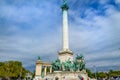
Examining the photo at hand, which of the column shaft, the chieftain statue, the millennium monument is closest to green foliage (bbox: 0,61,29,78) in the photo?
the millennium monument

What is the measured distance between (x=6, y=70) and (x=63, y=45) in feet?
107

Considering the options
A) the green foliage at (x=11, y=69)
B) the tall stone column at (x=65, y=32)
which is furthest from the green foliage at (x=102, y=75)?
the tall stone column at (x=65, y=32)

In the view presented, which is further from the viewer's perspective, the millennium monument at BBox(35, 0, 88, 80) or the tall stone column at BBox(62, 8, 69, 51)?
the tall stone column at BBox(62, 8, 69, 51)

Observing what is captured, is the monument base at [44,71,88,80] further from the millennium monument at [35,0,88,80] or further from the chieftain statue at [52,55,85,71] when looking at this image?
the chieftain statue at [52,55,85,71]

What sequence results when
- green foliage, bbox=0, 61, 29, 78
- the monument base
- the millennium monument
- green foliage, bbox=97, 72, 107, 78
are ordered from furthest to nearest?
green foliage, bbox=97, 72, 107, 78, green foliage, bbox=0, 61, 29, 78, the millennium monument, the monument base

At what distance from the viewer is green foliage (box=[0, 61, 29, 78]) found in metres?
78.8

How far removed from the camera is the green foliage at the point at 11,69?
78.8 metres

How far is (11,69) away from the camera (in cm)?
8138

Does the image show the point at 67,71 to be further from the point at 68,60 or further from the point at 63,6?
the point at 63,6

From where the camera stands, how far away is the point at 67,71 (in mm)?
53531

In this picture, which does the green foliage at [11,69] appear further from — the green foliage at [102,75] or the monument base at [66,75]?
the green foliage at [102,75]

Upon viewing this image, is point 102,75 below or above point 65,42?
below

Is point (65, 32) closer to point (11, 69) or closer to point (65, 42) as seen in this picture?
point (65, 42)

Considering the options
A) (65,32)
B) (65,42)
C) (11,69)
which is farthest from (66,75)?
(11,69)
